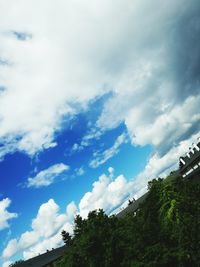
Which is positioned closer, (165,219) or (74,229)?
(165,219)

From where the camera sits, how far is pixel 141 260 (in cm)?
2664

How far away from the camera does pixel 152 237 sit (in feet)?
93.3

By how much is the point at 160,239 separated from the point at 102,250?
504 centimetres

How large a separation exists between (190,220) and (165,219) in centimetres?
215

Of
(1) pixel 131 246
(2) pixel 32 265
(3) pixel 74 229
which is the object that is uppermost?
(2) pixel 32 265

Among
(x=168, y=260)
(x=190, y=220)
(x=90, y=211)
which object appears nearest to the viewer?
(x=168, y=260)

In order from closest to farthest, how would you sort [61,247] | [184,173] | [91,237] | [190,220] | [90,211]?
[190,220], [91,237], [90,211], [184,173], [61,247]

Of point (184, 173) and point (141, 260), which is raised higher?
point (184, 173)

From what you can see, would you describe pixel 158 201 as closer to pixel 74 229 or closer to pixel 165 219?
pixel 165 219

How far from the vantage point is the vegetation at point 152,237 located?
84.6ft

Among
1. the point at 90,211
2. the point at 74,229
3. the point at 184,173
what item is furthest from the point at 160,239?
the point at 184,173

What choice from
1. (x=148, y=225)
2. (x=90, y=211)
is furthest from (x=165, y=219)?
(x=90, y=211)

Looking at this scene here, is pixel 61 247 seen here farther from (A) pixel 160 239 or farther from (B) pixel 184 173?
(A) pixel 160 239

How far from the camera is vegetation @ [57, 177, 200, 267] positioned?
84.6ft
